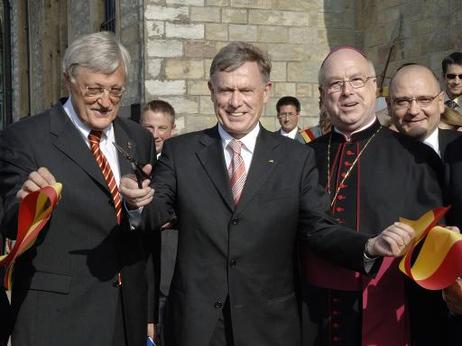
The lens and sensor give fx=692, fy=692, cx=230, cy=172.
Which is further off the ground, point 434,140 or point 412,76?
point 412,76

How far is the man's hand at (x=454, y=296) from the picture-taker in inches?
104

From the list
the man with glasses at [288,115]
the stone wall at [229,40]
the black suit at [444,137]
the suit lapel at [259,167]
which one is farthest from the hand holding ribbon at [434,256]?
the stone wall at [229,40]

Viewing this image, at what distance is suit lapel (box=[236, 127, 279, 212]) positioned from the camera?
2.87 metres

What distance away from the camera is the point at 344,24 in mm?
10516

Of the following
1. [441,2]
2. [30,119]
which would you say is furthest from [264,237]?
[441,2]

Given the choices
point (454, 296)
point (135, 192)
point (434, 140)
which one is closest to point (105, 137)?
point (135, 192)

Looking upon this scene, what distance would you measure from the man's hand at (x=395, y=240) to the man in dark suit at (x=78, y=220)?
3.10 ft

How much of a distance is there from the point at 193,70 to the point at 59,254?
Answer: 7.21 m

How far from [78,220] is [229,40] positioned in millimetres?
7504

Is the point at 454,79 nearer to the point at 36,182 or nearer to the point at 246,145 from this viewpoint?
the point at 246,145

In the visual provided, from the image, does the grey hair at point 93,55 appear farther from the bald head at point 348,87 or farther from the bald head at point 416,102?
the bald head at point 416,102

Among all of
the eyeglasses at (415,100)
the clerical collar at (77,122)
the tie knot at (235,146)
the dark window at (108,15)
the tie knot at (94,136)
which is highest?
the dark window at (108,15)

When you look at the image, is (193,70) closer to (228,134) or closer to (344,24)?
(344,24)

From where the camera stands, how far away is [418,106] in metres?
3.75
